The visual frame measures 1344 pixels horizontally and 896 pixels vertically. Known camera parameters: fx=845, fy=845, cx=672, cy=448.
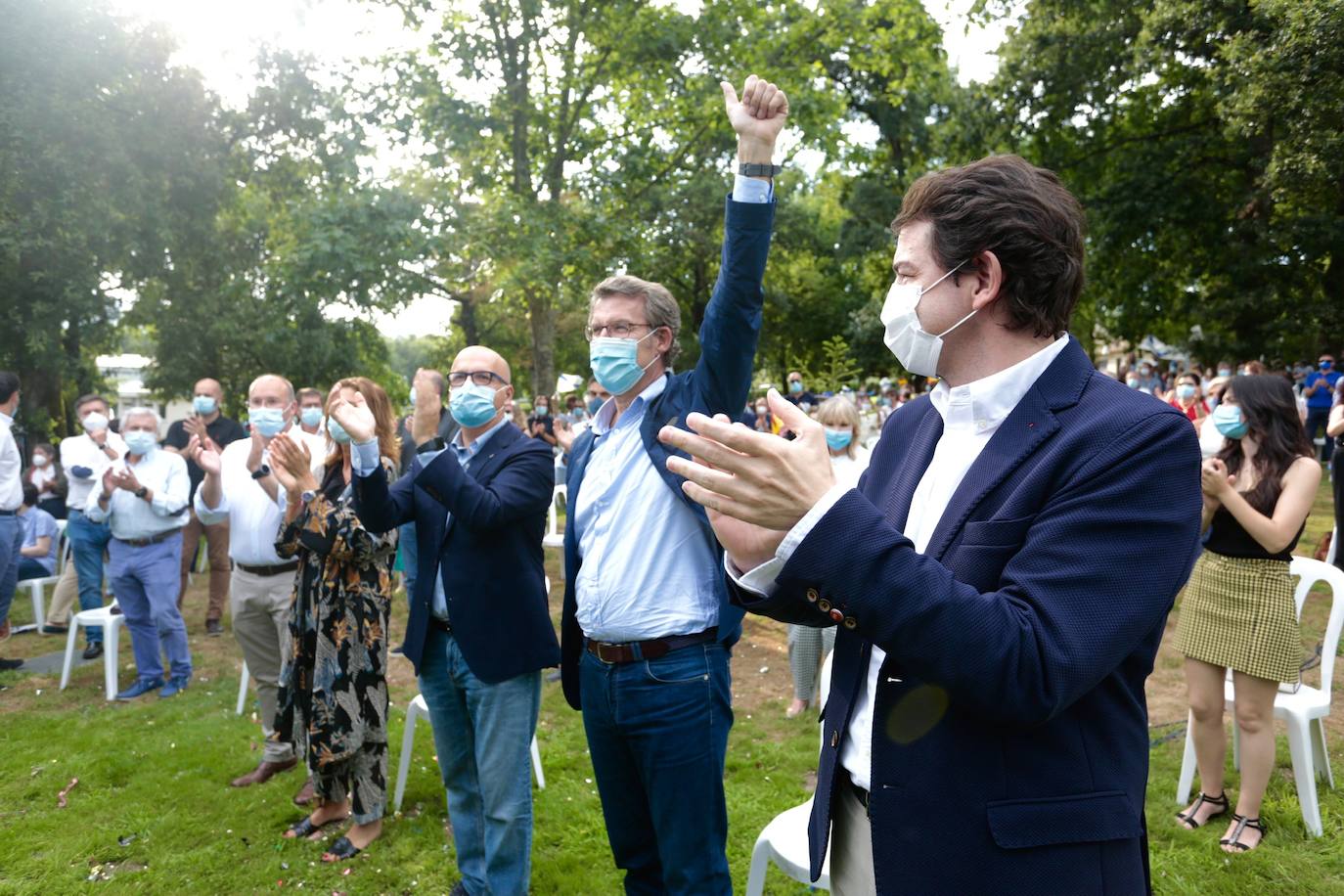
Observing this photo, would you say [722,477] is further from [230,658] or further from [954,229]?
[230,658]

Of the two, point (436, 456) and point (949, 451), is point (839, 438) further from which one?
point (949, 451)

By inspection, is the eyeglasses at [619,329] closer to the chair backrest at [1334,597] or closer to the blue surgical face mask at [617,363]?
the blue surgical face mask at [617,363]

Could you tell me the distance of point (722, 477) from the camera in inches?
42.6

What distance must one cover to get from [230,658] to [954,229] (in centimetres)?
777

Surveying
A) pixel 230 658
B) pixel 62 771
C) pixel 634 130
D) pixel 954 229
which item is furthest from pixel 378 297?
pixel 954 229

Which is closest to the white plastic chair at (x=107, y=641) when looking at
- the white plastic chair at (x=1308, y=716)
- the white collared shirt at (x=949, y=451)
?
the white collared shirt at (x=949, y=451)

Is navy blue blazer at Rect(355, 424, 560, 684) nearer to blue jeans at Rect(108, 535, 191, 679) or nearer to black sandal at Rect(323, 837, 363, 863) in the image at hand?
black sandal at Rect(323, 837, 363, 863)

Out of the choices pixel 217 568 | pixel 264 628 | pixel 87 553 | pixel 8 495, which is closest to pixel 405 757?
pixel 264 628

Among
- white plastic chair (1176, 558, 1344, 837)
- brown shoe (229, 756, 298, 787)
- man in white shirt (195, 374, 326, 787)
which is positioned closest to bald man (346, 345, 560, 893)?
man in white shirt (195, 374, 326, 787)

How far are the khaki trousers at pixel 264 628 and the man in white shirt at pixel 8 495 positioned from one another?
9.86 feet

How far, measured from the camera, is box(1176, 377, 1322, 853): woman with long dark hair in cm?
375

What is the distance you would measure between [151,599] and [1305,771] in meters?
7.42

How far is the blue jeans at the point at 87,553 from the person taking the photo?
7.98 meters

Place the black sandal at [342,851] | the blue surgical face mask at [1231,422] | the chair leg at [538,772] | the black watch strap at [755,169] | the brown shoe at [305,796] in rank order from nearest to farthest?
the black watch strap at [755,169] < the blue surgical face mask at [1231,422] < the black sandal at [342,851] < the brown shoe at [305,796] < the chair leg at [538,772]
